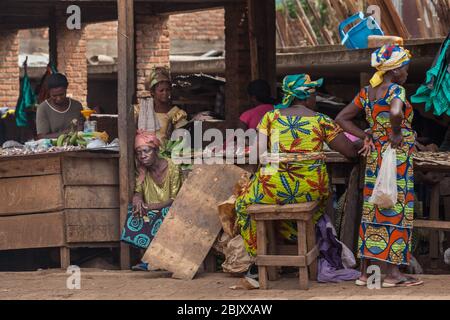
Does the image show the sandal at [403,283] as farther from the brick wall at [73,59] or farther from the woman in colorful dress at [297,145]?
the brick wall at [73,59]

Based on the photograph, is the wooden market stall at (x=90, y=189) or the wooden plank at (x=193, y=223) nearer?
the wooden plank at (x=193, y=223)

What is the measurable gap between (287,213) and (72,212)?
2.34 meters

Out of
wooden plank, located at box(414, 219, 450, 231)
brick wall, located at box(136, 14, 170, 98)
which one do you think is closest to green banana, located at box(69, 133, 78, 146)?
wooden plank, located at box(414, 219, 450, 231)

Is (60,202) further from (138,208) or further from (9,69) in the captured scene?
(9,69)

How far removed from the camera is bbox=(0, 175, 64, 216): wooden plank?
8891mm

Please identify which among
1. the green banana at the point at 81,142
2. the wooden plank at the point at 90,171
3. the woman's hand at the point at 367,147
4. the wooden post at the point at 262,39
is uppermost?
the wooden post at the point at 262,39

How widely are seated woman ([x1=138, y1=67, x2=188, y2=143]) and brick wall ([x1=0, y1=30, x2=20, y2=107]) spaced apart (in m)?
9.59

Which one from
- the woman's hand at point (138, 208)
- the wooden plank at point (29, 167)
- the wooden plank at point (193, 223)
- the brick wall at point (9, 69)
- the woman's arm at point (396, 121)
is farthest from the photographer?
the brick wall at point (9, 69)

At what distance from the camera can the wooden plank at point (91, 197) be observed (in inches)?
350

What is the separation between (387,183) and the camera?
718cm

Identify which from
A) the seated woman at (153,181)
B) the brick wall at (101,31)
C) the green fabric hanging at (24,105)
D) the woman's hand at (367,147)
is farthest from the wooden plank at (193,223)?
the brick wall at (101,31)

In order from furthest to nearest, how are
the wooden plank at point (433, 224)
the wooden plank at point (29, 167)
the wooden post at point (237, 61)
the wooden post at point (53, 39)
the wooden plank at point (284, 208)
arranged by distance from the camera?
1. the wooden post at point (53, 39)
2. the wooden post at point (237, 61)
3. the wooden plank at point (29, 167)
4. the wooden plank at point (433, 224)
5. the wooden plank at point (284, 208)

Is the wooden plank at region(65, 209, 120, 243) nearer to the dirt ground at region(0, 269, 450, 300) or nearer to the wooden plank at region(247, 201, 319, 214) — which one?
the dirt ground at region(0, 269, 450, 300)

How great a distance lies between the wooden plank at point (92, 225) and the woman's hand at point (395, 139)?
9.33 ft
